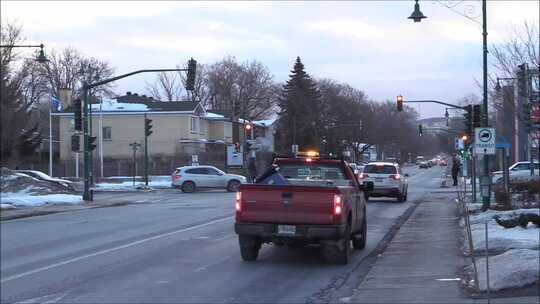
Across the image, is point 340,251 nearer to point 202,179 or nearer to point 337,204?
point 337,204

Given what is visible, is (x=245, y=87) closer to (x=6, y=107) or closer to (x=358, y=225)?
(x=6, y=107)

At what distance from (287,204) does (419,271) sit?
2.38 meters

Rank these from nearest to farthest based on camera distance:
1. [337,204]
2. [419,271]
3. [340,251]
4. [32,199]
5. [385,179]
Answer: [419,271], [337,204], [340,251], [385,179], [32,199]

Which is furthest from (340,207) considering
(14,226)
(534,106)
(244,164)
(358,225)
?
(244,164)

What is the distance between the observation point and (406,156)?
166m

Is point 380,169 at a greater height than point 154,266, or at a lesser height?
greater

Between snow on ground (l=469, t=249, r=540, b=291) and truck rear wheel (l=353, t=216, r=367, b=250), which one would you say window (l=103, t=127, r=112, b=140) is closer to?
truck rear wheel (l=353, t=216, r=367, b=250)

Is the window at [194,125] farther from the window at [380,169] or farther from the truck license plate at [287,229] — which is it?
the truck license plate at [287,229]

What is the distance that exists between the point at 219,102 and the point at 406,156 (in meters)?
69.4

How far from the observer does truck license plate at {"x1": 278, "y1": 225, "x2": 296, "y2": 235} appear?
12453mm

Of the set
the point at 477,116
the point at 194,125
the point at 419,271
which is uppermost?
the point at 194,125

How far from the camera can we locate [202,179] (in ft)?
146

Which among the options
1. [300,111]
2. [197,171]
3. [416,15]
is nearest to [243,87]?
[300,111]

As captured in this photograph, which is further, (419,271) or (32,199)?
(32,199)
